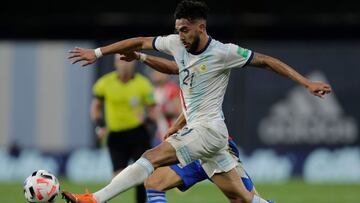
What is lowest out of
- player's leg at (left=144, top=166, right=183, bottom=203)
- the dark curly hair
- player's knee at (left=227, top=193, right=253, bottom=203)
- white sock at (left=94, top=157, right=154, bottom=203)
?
player's knee at (left=227, top=193, right=253, bottom=203)

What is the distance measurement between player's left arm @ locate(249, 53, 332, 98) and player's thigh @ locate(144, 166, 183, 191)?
1.34 metres

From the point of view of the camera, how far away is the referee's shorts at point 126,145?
42.6ft

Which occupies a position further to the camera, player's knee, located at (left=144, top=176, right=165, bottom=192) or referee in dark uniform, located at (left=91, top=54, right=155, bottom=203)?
referee in dark uniform, located at (left=91, top=54, right=155, bottom=203)

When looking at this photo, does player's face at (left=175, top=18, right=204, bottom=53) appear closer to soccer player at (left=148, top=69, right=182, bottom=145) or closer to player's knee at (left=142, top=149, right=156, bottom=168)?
player's knee at (left=142, top=149, right=156, bottom=168)

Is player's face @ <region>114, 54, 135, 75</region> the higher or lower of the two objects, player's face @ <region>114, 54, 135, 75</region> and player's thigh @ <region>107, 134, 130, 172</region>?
the higher

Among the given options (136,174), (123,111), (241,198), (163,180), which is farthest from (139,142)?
(136,174)

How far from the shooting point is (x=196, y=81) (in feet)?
30.0

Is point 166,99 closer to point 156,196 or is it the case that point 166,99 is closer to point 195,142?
point 156,196

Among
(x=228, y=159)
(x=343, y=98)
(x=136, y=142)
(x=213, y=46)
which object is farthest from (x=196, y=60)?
(x=343, y=98)

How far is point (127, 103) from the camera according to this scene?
44.0ft

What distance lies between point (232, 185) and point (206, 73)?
3.78ft

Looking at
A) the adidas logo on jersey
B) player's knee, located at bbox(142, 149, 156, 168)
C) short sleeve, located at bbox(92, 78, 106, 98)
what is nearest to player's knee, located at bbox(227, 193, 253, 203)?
player's knee, located at bbox(142, 149, 156, 168)

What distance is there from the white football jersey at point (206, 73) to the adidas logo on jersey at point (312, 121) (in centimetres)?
Answer: 1140

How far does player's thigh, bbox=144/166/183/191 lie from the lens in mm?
9430
